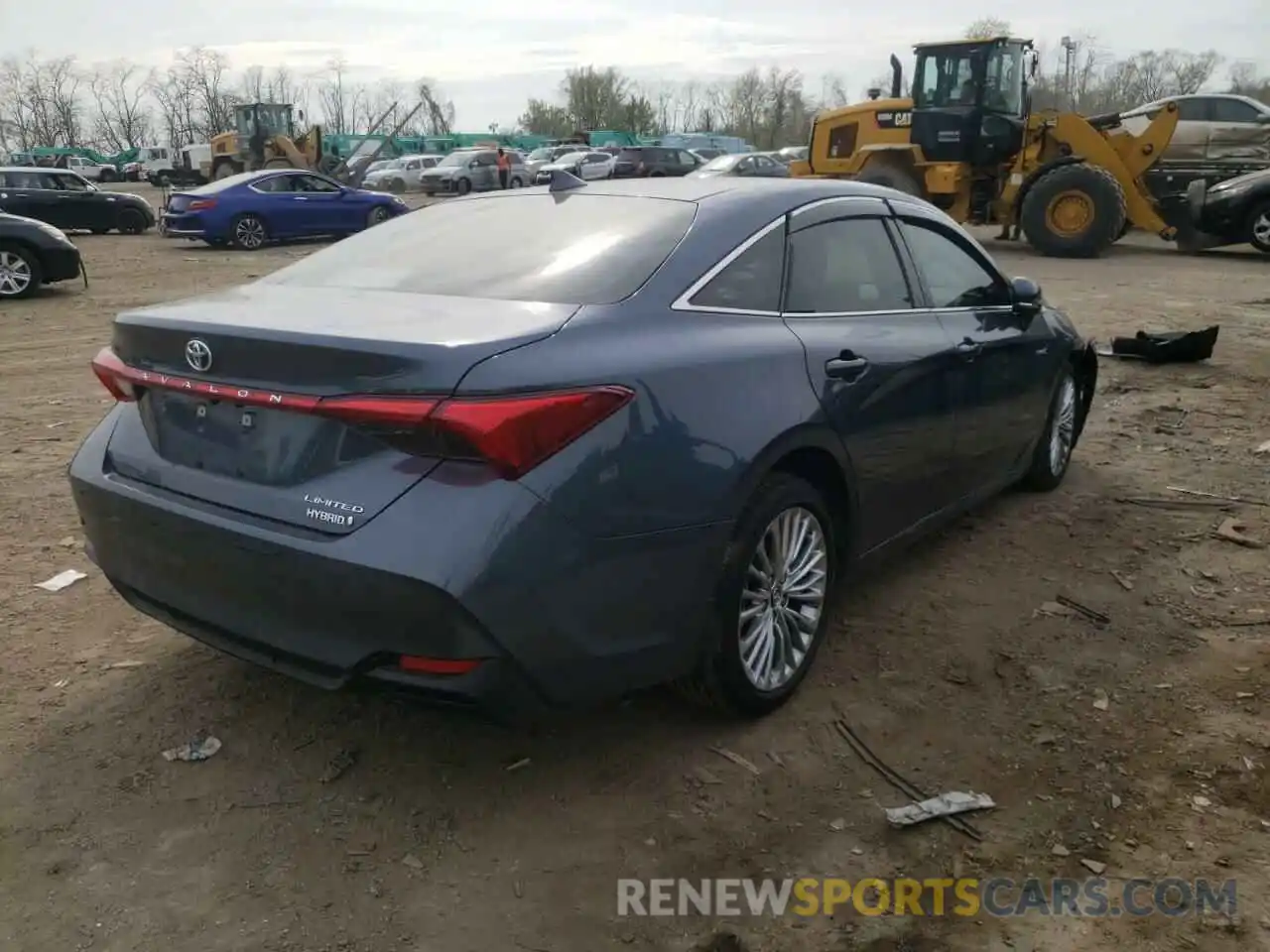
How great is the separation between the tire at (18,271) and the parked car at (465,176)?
25.8 metres

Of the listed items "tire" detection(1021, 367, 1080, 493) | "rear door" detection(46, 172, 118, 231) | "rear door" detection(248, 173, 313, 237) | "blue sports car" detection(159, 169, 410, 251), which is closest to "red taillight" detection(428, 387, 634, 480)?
"tire" detection(1021, 367, 1080, 493)

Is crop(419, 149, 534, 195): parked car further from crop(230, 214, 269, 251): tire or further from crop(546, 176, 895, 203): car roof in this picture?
crop(546, 176, 895, 203): car roof

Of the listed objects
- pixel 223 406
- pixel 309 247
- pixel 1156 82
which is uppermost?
pixel 1156 82

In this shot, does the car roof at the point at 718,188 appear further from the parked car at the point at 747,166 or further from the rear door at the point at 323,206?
the parked car at the point at 747,166

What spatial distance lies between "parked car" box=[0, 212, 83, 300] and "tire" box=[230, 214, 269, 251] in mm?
6751

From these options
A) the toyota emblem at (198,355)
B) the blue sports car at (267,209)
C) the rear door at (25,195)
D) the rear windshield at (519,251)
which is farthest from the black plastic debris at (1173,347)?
the rear door at (25,195)

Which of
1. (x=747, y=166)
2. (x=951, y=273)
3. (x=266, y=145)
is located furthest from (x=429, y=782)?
(x=266, y=145)

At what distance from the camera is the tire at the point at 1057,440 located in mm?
5176

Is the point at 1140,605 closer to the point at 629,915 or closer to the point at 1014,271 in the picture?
the point at 629,915

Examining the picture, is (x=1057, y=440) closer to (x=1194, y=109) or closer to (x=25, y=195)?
(x=1194, y=109)

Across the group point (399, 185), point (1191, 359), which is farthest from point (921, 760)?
point (399, 185)

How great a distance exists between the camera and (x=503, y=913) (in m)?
2.50

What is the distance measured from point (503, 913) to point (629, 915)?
299 mm

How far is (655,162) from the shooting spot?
34.0m
